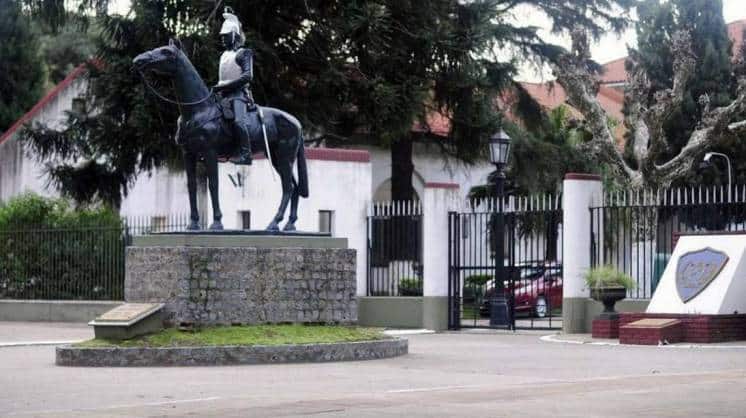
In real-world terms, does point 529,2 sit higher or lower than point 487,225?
higher

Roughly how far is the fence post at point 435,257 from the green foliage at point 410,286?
3.26ft

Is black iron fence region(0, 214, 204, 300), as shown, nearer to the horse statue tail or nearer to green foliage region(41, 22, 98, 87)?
the horse statue tail

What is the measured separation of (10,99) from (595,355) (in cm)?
4414

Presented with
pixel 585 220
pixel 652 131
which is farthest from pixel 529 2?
pixel 585 220

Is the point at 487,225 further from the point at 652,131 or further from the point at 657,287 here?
the point at 652,131

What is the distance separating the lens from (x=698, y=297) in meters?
22.3

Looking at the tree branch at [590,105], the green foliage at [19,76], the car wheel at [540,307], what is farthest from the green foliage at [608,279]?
the green foliage at [19,76]

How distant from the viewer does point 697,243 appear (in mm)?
22938

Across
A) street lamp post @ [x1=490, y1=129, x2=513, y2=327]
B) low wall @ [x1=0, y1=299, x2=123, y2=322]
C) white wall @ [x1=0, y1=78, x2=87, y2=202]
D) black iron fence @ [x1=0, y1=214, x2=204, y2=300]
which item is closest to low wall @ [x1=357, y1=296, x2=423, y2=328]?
street lamp post @ [x1=490, y1=129, x2=513, y2=327]

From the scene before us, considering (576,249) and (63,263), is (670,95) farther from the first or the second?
(63,263)

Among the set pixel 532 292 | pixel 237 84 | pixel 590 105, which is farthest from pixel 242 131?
pixel 590 105

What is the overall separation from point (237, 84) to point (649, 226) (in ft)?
30.1

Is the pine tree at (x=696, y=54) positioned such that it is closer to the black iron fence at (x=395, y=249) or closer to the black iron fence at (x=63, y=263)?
the black iron fence at (x=395, y=249)

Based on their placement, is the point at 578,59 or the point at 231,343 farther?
the point at 578,59
